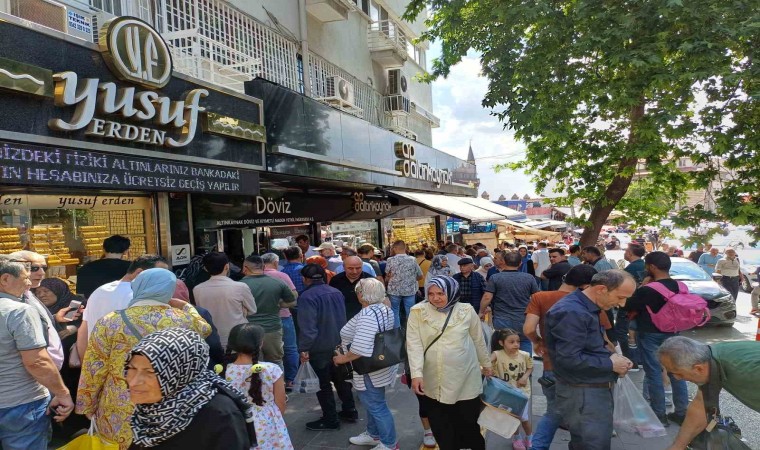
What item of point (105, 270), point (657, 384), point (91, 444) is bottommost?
point (657, 384)

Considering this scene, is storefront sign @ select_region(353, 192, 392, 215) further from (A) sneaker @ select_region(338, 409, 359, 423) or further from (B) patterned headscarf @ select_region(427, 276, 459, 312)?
(B) patterned headscarf @ select_region(427, 276, 459, 312)

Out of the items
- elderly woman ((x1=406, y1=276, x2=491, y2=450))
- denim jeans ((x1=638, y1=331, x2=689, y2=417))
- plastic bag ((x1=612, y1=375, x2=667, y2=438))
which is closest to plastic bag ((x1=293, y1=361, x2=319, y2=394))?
elderly woman ((x1=406, y1=276, x2=491, y2=450))

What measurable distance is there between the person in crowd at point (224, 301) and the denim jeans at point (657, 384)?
3.93 metres

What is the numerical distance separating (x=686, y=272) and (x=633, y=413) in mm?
8219

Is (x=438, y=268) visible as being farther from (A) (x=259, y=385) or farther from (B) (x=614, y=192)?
(A) (x=259, y=385)

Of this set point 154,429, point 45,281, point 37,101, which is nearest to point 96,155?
point 37,101

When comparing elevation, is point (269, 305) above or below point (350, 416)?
above

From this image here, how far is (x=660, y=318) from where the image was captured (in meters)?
4.73

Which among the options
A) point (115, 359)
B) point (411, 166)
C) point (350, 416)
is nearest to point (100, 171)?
point (115, 359)

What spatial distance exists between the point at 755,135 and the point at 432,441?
574 cm

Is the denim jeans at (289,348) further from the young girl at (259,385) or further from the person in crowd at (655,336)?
the person in crowd at (655,336)

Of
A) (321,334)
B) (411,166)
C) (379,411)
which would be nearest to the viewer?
(379,411)

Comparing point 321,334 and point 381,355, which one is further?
point 321,334

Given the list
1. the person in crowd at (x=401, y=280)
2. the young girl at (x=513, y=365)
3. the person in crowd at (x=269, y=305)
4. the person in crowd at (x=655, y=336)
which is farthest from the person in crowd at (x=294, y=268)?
the person in crowd at (x=655, y=336)
